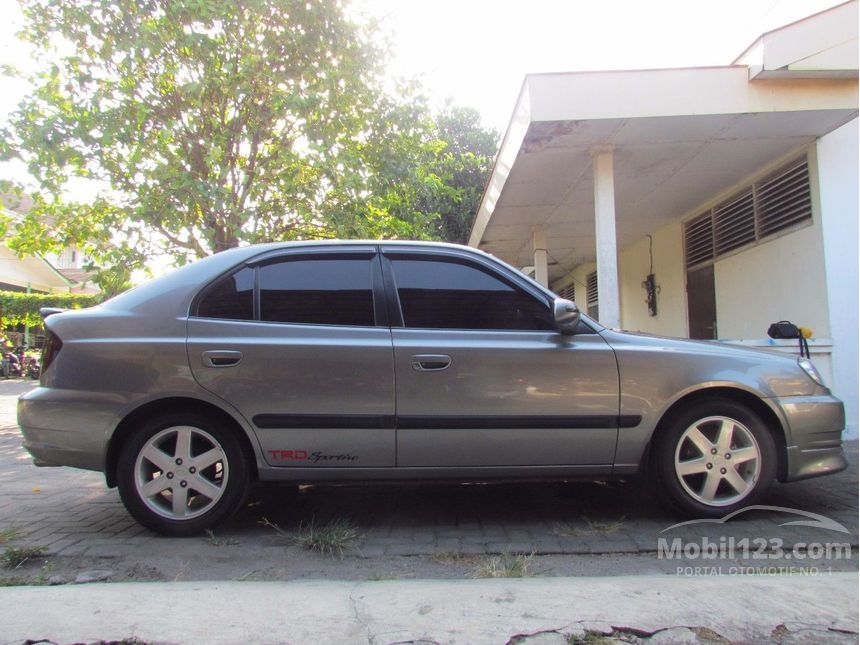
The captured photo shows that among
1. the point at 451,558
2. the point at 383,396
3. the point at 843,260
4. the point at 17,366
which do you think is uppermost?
the point at 843,260

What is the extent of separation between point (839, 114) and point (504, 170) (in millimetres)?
3493

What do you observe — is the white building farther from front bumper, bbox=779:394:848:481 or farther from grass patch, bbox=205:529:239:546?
grass patch, bbox=205:529:239:546

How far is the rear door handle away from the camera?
10.2 feet

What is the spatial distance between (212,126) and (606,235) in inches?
244

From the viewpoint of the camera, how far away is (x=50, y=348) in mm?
3201

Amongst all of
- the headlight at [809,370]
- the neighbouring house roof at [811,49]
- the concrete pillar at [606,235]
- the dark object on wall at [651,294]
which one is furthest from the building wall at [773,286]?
the headlight at [809,370]

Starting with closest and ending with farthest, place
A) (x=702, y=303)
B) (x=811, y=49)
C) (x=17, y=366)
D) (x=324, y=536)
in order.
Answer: (x=324, y=536), (x=811, y=49), (x=702, y=303), (x=17, y=366)

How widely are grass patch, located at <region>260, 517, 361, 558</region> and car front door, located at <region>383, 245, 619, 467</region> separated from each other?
1.71ft

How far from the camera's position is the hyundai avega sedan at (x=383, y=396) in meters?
3.11

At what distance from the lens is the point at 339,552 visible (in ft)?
9.64

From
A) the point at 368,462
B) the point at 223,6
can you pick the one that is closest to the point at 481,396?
the point at 368,462

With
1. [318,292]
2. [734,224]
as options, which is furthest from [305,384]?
[734,224]

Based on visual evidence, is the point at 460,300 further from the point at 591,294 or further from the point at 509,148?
the point at 591,294

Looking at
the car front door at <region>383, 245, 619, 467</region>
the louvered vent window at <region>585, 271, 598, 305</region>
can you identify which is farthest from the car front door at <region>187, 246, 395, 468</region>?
the louvered vent window at <region>585, 271, 598, 305</region>
